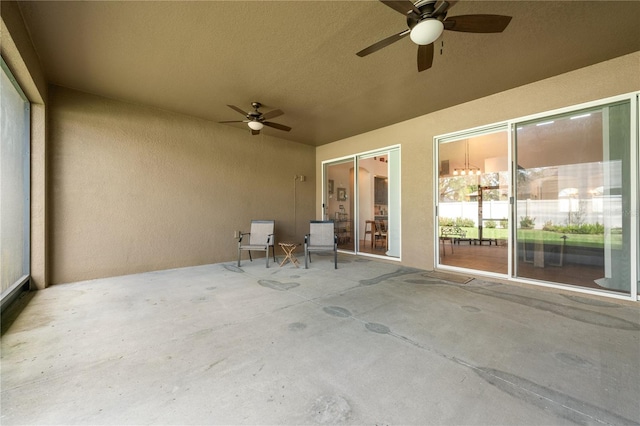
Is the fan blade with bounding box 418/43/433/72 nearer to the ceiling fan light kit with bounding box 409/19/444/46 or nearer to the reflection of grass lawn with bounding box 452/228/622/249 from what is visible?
the ceiling fan light kit with bounding box 409/19/444/46

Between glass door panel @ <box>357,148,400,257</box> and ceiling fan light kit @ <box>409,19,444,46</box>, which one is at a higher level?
ceiling fan light kit @ <box>409,19,444,46</box>

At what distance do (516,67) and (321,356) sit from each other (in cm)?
397

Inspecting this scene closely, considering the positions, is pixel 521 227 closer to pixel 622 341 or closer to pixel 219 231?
pixel 622 341

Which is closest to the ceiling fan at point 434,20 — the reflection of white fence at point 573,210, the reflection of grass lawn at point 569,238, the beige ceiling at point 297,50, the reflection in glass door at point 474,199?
the beige ceiling at point 297,50

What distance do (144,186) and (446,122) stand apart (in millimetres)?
5359

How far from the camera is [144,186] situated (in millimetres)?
4375

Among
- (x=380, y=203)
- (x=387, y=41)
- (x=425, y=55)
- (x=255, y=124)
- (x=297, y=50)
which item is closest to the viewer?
(x=387, y=41)

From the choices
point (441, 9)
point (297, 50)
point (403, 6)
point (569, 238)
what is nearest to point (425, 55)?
point (441, 9)

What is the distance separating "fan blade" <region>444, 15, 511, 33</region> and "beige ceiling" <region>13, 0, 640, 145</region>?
15.4 inches

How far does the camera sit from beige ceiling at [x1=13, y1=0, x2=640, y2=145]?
7.49 feet

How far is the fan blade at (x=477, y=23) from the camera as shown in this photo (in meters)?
1.90

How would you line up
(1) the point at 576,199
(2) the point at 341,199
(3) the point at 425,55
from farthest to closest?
(2) the point at 341,199 → (1) the point at 576,199 → (3) the point at 425,55

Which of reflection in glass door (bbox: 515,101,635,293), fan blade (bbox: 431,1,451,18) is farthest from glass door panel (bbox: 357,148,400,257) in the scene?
fan blade (bbox: 431,1,451,18)

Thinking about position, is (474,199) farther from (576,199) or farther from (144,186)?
(144,186)
